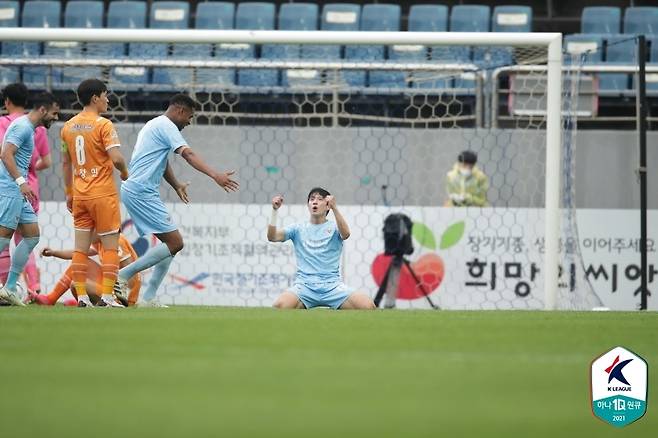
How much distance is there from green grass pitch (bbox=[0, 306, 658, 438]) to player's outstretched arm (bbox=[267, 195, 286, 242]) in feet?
8.06

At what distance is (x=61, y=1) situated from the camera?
69.8 feet

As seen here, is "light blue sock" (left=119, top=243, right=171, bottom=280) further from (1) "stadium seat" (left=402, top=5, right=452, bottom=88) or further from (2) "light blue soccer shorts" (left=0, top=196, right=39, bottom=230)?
(1) "stadium seat" (left=402, top=5, right=452, bottom=88)

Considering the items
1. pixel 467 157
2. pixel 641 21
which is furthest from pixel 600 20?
pixel 467 157

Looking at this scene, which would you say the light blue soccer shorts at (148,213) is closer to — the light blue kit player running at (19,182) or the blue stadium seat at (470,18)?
the light blue kit player running at (19,182)

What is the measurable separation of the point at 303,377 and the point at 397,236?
8.33 m

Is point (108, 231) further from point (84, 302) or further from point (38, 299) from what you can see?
point (38, 299)

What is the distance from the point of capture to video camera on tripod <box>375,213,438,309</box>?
1298 centimetres

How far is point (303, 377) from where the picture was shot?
470 centimetres

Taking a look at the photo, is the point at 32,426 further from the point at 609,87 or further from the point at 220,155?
the point at 609,87

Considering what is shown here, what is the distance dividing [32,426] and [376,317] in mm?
4882

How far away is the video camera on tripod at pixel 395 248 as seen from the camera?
12977 mm

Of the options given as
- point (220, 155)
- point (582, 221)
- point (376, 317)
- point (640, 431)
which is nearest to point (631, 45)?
point (582, 221)

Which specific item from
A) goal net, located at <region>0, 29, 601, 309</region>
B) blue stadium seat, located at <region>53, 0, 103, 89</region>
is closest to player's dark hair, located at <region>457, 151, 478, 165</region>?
goal net, located at <region>0, 29, 601, 309</region>

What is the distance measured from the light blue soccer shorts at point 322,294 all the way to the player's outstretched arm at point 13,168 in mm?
2399
